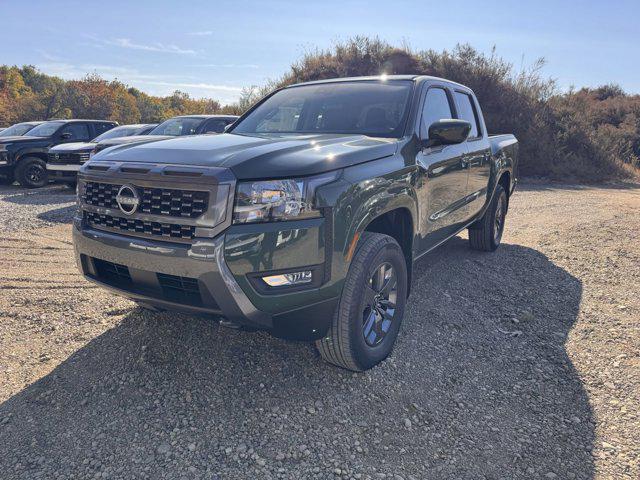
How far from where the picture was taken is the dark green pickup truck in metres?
2.39

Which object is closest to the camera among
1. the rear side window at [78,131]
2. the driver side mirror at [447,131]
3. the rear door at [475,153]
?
the driver side mirror at [447,131]

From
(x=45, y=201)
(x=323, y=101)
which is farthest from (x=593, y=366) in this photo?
(x=45, y=201)

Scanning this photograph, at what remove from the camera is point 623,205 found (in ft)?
33.7

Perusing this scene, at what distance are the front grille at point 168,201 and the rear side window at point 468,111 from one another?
320 cm

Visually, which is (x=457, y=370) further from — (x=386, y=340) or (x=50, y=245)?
(x=50, y=245)

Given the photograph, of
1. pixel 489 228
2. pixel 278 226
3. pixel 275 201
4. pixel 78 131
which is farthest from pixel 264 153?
pixel 78 131

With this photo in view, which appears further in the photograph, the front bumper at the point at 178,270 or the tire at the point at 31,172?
the tire at the point at 31,172

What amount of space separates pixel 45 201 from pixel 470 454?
975 cm

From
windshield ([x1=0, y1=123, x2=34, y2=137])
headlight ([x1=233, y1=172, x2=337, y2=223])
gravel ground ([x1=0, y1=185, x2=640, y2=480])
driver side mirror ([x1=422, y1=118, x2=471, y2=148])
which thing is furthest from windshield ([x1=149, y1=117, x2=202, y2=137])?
headlight ([x1=233, y1=172, x2=337, y2=223])

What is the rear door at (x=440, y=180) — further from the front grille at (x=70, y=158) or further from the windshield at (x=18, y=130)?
the windshield at (x=18, y=130)

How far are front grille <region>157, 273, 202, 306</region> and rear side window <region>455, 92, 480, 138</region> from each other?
3335 mm

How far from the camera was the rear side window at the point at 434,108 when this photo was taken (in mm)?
3717

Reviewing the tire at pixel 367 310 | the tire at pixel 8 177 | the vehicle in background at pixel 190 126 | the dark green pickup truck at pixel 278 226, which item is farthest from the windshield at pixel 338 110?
the tire at pixel 8 177

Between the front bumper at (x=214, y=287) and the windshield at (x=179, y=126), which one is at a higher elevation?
the windshield at (x=179, y=126)
